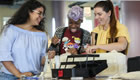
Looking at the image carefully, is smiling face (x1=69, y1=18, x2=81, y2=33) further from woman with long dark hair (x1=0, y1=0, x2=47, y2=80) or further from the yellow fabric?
woman with long dark hair (x1=0, y1=0, x2=47, y2=80)

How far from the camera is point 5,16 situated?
6.83m

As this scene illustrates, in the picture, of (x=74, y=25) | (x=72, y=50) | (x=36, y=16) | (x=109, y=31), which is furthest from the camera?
(x=74, y=25)

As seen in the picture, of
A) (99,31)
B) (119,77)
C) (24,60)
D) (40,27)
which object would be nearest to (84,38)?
(99,31)

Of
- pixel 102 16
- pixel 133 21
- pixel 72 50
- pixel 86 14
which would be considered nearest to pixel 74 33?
pixel 72 50

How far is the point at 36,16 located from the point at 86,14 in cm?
538

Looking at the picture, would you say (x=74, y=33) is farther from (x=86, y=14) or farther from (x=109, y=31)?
(x=86, y=14)

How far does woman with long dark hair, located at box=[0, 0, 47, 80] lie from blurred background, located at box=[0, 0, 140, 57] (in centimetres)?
458

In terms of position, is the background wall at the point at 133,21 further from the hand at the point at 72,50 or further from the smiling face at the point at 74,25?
the hand at the point at 72,50

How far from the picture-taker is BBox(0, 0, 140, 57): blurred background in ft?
22.6

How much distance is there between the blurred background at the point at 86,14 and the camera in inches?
271

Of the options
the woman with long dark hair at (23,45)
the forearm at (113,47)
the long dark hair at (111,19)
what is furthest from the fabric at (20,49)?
the long dark hair at (111,19)

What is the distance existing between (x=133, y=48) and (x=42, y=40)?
5.40 m

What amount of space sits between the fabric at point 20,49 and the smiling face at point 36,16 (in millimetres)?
86

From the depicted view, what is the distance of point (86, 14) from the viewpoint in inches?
293
